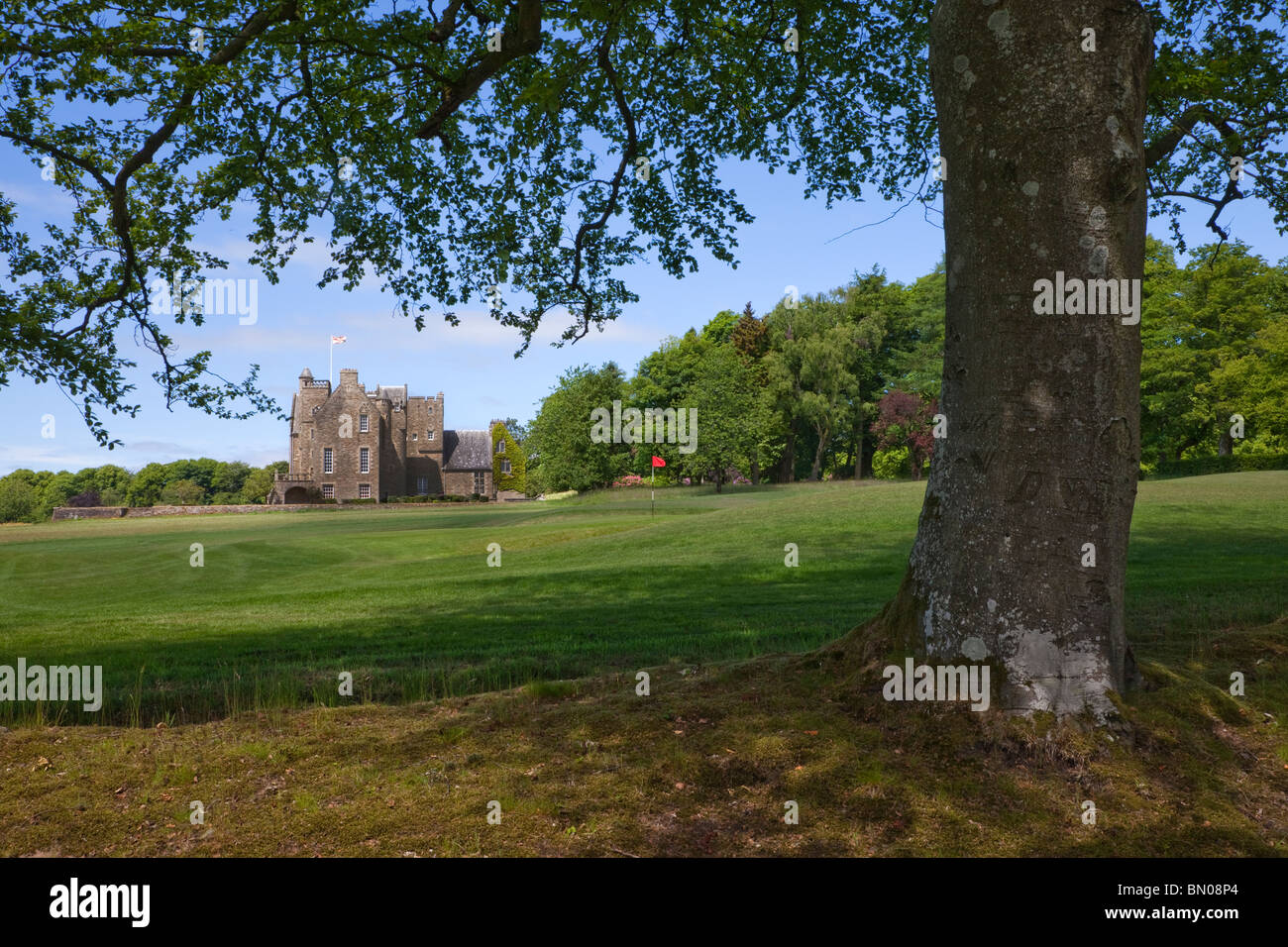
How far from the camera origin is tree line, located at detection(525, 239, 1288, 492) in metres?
47.9

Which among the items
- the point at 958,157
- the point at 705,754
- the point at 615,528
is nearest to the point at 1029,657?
the point at 705,754

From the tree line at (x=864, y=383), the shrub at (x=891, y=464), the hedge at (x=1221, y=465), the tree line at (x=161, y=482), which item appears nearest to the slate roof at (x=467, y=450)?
the tree line at (x=864, y=383)

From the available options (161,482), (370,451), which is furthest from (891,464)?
(161,482)

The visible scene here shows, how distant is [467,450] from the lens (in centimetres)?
9012

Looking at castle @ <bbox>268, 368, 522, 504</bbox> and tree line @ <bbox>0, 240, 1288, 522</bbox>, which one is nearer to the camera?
tree line @ <bbox>0, 240, 1288, 522</bbox>

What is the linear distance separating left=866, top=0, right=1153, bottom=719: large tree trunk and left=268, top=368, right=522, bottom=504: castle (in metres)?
78.0

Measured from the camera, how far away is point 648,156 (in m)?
11.4

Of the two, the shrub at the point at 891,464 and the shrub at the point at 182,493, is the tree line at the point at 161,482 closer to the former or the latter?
the shrub at the point at 182,493

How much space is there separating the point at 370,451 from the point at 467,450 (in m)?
12.6

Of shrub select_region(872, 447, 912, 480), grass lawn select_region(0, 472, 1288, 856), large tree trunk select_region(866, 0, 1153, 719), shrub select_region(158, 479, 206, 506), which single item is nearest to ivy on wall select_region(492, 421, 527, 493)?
shrub select_region(872, 447, 912, 480)

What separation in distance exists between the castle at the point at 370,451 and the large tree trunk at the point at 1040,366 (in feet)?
256

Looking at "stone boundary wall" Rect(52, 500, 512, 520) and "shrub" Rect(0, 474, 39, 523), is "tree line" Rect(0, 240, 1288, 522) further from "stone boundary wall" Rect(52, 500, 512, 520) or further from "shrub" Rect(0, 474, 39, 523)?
"stone boundary wall" Rect(52, 500, 512, 520)
